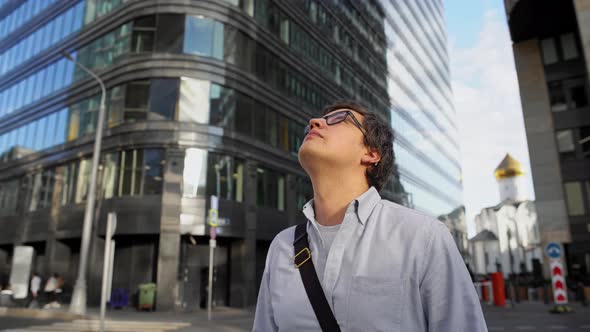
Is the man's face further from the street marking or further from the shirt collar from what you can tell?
the street marking

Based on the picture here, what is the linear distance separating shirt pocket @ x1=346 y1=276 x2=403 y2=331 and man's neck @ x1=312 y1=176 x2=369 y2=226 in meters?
0.41

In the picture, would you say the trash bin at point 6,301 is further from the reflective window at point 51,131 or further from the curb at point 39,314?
the reflective window at point 51,131

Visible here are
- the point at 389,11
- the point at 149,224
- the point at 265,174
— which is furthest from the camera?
the point at 389,11

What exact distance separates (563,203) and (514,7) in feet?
42.7

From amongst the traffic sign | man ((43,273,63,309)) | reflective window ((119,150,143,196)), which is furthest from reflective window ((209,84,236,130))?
the traffic sign

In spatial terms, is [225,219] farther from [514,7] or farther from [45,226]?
[514,7]

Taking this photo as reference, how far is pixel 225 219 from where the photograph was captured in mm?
21234

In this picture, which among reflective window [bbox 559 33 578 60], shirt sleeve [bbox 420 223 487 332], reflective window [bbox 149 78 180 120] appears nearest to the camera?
shirt sleeve [bbox 420 223 487 332]

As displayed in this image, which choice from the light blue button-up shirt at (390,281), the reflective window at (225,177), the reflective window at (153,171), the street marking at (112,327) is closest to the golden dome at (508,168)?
the reflective window at (225,177)

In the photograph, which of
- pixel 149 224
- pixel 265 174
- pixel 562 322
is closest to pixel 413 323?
pixel 562 322

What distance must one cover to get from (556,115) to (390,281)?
108 feet

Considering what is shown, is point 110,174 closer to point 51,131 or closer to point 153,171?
point 153,171

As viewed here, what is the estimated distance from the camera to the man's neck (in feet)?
6.34

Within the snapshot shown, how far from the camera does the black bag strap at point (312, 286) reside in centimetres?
155
